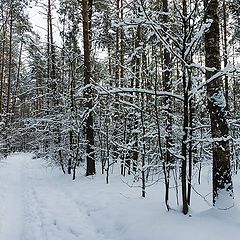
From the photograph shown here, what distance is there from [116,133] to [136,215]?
25.2 feet

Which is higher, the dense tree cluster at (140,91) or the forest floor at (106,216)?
the dense tree cluster at (140,91)

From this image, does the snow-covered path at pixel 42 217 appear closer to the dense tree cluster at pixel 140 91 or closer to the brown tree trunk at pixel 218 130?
the dense tree cluster at pixel 140 91

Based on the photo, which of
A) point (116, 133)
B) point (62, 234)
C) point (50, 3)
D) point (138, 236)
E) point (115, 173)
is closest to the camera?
point (138, 236)

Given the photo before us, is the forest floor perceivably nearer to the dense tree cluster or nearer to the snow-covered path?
the snow-covered path

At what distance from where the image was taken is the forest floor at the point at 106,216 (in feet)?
16.3

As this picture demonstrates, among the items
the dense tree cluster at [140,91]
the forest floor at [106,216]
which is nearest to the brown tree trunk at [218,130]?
the dense tree cluster at [140,91]

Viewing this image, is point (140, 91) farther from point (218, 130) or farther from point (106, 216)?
point (106, 216)

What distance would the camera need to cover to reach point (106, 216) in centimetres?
650

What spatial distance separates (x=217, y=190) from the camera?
17.8ft

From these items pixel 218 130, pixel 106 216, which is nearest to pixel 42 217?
pixel 106 216

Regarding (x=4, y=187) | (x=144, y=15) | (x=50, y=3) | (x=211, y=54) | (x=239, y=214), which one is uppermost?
(x=50, y=3)

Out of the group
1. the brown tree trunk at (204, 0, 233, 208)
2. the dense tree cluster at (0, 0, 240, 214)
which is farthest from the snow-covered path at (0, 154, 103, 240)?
the brown tree trunk at (204, 0, 233, 208)

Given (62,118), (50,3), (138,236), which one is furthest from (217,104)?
(50,3)

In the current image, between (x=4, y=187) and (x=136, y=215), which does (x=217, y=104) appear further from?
(x=4, y=187)
